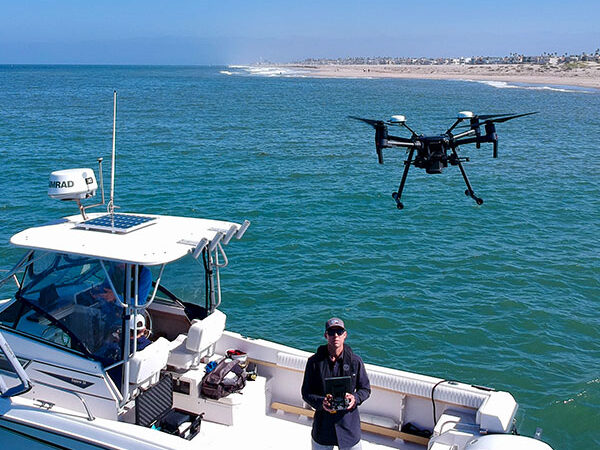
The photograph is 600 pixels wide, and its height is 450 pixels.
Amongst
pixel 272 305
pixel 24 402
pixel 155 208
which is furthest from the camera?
pixel 155 208

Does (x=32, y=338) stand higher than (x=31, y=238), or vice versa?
(x=31, y=238)

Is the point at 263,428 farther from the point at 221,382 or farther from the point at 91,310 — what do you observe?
the point at 91,310

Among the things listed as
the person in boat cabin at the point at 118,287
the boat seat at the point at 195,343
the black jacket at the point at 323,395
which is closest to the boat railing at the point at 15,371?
the person in boat cabin at the point at 118,287

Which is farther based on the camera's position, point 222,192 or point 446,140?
point 222,192

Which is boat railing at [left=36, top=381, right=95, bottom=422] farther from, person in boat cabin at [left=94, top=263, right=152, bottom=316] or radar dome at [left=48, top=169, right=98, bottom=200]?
radar dome at [left=48, top=169, right=98, bottom=200]

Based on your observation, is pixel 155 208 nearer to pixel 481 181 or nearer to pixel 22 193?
pixel 22 193

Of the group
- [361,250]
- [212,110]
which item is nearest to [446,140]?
[361,250]
